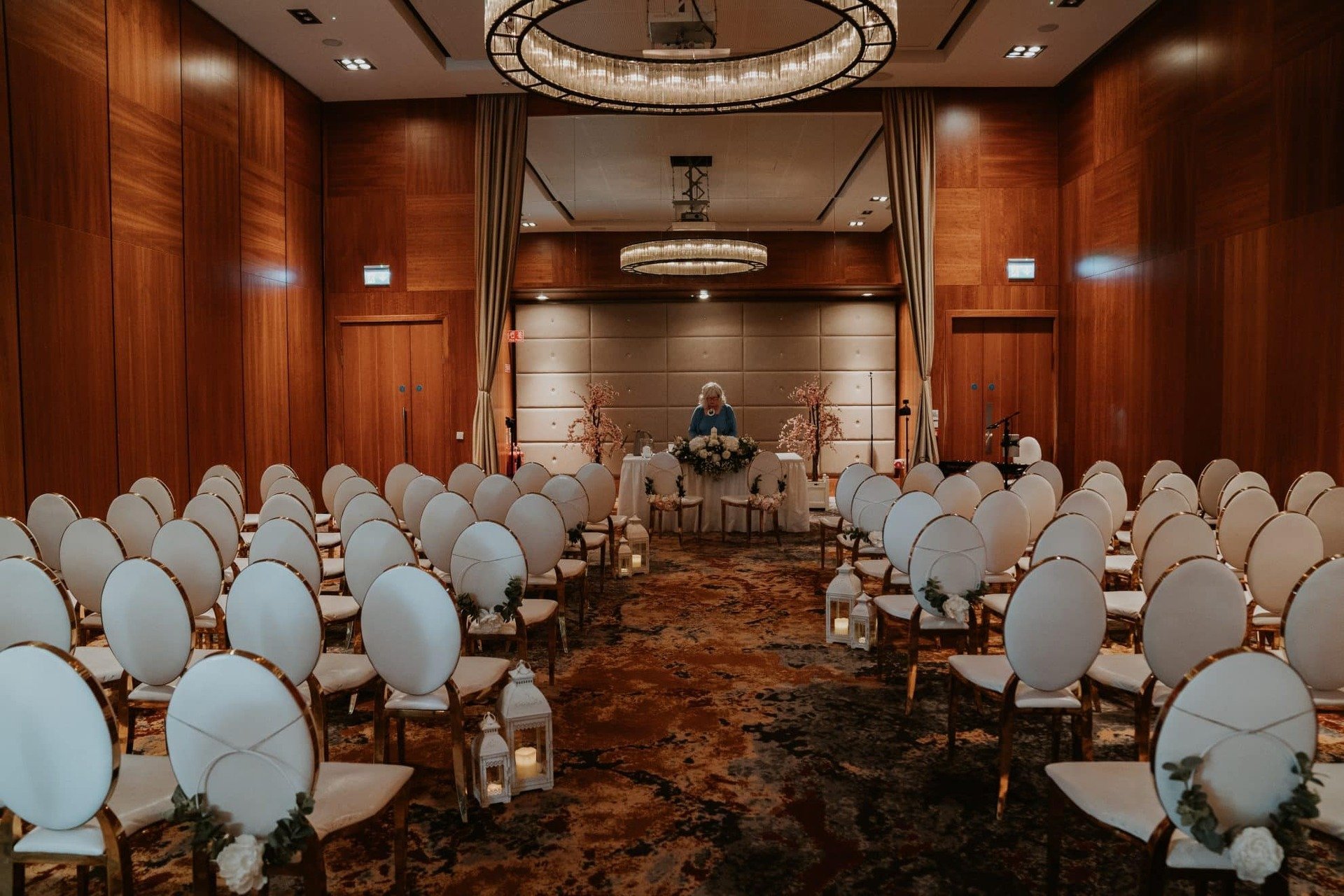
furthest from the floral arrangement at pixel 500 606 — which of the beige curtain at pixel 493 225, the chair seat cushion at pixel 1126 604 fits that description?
the beige curtain at pixel 493 225

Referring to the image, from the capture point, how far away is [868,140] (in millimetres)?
10523

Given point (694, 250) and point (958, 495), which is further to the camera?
point (694, 250)

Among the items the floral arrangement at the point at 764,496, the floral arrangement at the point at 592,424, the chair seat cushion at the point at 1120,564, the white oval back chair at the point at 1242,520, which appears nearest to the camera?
the white oval back chair at the point at 1242,520

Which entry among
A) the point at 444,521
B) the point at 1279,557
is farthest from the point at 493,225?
the point at 1279,557

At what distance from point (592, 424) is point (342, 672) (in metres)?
9.31

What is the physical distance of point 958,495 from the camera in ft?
19.3

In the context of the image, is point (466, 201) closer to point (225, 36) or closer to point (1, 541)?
point (225, 36)

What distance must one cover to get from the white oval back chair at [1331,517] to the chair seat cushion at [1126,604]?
1.02m

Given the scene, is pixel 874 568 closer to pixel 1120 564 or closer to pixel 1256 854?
pixel 1120 564

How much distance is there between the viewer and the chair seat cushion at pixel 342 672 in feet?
10.8

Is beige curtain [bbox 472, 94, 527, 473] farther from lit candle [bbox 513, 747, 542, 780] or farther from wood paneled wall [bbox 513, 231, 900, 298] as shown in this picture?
lit candle [bbox 513, 747, 542, 780]

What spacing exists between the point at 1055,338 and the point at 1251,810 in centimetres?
896

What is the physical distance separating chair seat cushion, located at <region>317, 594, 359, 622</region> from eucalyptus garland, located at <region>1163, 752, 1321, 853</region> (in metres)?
3.50

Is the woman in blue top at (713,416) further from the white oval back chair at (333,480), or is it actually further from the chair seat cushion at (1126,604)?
the chair seat cushion at (1126,604)
